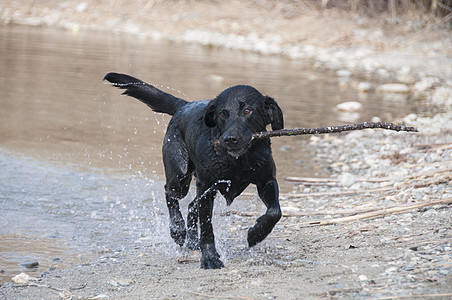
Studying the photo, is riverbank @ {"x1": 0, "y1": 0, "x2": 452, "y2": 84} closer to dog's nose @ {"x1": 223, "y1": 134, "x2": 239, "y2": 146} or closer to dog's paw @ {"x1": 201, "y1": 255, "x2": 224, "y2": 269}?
dog's paw @ {"x1": 201, "y1": 255, "x2": 224, "y2": 269}

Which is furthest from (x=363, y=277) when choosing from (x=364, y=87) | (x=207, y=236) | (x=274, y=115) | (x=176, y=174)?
(x=364, y=87)

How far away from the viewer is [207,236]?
464cm

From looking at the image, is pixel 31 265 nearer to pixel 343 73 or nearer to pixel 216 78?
pixel 216 78

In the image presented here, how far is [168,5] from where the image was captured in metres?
22.5

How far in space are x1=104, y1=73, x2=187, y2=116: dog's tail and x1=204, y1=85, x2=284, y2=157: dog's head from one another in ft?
3.72

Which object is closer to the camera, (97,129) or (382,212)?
(382,212)

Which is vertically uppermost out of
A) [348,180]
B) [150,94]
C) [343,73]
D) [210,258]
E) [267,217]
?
[150,94]

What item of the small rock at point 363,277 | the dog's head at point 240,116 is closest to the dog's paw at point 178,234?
the dog's head at point 240,116

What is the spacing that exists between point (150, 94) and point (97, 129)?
13.6 feet

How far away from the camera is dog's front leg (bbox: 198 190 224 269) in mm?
4496

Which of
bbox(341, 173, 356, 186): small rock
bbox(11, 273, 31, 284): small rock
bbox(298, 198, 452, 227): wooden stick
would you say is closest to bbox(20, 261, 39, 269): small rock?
bbox(11, 273, 31, 284): small rock

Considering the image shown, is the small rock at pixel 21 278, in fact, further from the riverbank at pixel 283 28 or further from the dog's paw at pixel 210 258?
the riverbank at pixel 283 28

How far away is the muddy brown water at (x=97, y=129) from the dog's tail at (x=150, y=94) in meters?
1.15

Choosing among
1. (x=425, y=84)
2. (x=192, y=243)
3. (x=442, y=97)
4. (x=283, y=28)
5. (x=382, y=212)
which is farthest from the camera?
(x=283, y=28)
